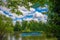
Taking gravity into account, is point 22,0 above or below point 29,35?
above

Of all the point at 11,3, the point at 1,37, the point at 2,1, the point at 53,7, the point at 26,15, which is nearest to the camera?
the point at 11,3

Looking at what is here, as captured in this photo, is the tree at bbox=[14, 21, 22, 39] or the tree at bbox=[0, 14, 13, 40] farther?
the tree at bbox=[14, 21, 22, 39]

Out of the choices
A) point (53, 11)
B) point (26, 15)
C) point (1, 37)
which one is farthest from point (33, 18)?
point (1, 37)

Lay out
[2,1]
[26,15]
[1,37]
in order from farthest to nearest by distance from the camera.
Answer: [26,15] < [1,37] < [2,1]

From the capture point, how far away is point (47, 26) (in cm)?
352

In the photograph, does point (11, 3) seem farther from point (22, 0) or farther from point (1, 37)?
point (1, 37)

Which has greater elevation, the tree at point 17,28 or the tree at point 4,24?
the tree at point 4,24

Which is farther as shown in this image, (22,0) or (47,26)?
(47,26)

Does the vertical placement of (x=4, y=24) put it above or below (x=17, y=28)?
above

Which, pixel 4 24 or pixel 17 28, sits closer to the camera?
pixel 4 24

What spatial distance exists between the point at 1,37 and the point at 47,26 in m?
0.98

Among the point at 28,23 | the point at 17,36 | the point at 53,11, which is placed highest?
the point at 53,11

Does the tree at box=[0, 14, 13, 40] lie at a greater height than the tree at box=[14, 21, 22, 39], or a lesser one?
greater

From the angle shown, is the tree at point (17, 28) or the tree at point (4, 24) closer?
the tree at point (4, 24)
